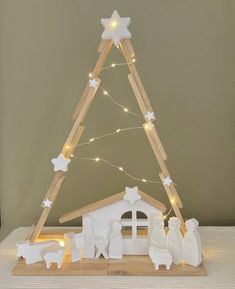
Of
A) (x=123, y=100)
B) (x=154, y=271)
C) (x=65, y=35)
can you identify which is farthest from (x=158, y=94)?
(x=154, y=271)

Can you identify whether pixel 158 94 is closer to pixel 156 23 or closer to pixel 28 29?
pixel 156 23

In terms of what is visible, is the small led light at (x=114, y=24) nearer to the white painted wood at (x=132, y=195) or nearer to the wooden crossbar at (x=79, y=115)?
the wooden crossbar at (x=79, y=115)

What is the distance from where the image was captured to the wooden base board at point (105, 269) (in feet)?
3.19

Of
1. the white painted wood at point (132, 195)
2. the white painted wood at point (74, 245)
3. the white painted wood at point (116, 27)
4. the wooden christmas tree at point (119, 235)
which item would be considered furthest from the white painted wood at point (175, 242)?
the white painted wood at point (116, 27)

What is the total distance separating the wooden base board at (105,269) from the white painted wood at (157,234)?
6 cm

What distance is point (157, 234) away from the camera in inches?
41.4

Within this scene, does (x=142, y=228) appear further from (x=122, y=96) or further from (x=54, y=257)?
(x=122, y=96)

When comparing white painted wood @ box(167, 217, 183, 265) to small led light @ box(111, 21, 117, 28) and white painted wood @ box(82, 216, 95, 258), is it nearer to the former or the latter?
white painted wood @ box(82, 216, 95, 258)

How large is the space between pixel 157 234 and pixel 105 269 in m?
0.18

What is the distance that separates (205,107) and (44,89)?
62cm

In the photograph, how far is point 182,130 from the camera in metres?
1.44

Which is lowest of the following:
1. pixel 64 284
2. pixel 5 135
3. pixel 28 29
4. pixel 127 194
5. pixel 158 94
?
pixel 64 284

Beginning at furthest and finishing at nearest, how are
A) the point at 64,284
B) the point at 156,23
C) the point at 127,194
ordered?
the point at 156,23
the point at 127,194
the point at 64,284

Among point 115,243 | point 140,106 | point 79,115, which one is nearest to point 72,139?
point 79,115
